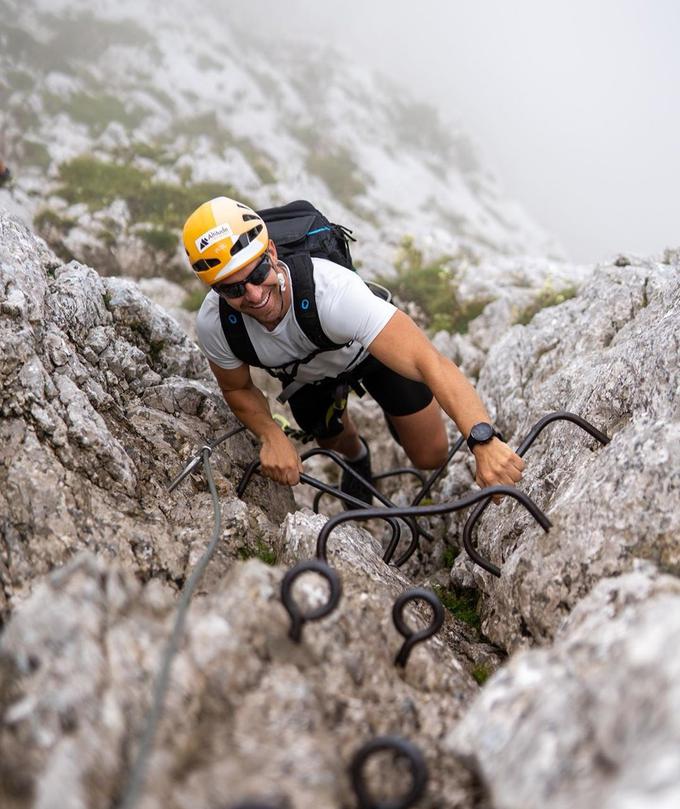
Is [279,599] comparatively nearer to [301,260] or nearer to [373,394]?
[301,260]

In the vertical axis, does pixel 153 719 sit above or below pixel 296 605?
below

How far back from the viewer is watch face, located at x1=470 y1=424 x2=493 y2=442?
5098 millimetres

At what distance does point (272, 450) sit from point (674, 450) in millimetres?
4085

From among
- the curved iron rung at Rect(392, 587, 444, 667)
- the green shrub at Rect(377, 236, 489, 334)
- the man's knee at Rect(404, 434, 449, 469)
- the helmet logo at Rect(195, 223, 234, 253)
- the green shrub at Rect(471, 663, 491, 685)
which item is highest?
the green shrub at Rect(377, 236, 489, 334)

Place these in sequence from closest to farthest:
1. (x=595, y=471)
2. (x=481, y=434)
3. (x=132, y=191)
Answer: (x=595, y=471)
(x=481, y=434)
(x=132, y=191)

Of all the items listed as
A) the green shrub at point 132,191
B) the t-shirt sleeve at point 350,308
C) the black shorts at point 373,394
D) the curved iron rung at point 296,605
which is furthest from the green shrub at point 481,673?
the green shrub at point 132,191

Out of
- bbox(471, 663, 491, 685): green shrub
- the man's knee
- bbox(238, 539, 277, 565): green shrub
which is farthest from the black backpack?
bbox(471, 663, 491, 685): green shrub

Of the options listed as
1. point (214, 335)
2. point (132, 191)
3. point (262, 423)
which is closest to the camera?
point (214, 335)

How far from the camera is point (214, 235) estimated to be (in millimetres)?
5531

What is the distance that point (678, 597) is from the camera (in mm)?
2934

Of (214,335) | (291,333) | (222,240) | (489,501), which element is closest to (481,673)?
(489,501)

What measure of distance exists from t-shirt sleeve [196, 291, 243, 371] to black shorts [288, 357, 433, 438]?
1348mm

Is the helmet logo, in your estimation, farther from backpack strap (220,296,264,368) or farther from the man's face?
backpack strap (220,296,264,368)

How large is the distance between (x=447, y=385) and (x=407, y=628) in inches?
98.0
